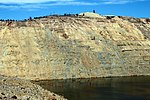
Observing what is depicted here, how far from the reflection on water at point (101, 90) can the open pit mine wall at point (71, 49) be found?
7.30 m

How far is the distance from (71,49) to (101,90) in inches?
1116

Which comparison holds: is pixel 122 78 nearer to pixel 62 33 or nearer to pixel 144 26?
pixel 62 33

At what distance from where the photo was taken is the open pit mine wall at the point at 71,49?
8225 centimetres

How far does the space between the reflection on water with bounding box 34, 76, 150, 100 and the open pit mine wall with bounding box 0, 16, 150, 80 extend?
7.30 meters

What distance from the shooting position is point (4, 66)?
80562mm

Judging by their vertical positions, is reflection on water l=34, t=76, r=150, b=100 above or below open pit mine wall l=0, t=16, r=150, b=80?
below

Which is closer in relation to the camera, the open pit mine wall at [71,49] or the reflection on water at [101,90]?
the reflection on water at [101,90]

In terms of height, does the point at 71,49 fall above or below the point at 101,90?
above

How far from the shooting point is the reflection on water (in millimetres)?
52588

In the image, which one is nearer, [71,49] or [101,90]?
[101,90]

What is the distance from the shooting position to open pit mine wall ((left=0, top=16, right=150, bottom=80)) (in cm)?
8225

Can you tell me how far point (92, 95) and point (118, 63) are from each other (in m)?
36.7

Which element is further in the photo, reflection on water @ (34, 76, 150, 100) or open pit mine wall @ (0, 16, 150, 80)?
open pit mine wall @ (0, 16, 150, 80)

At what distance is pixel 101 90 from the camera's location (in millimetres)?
61188
